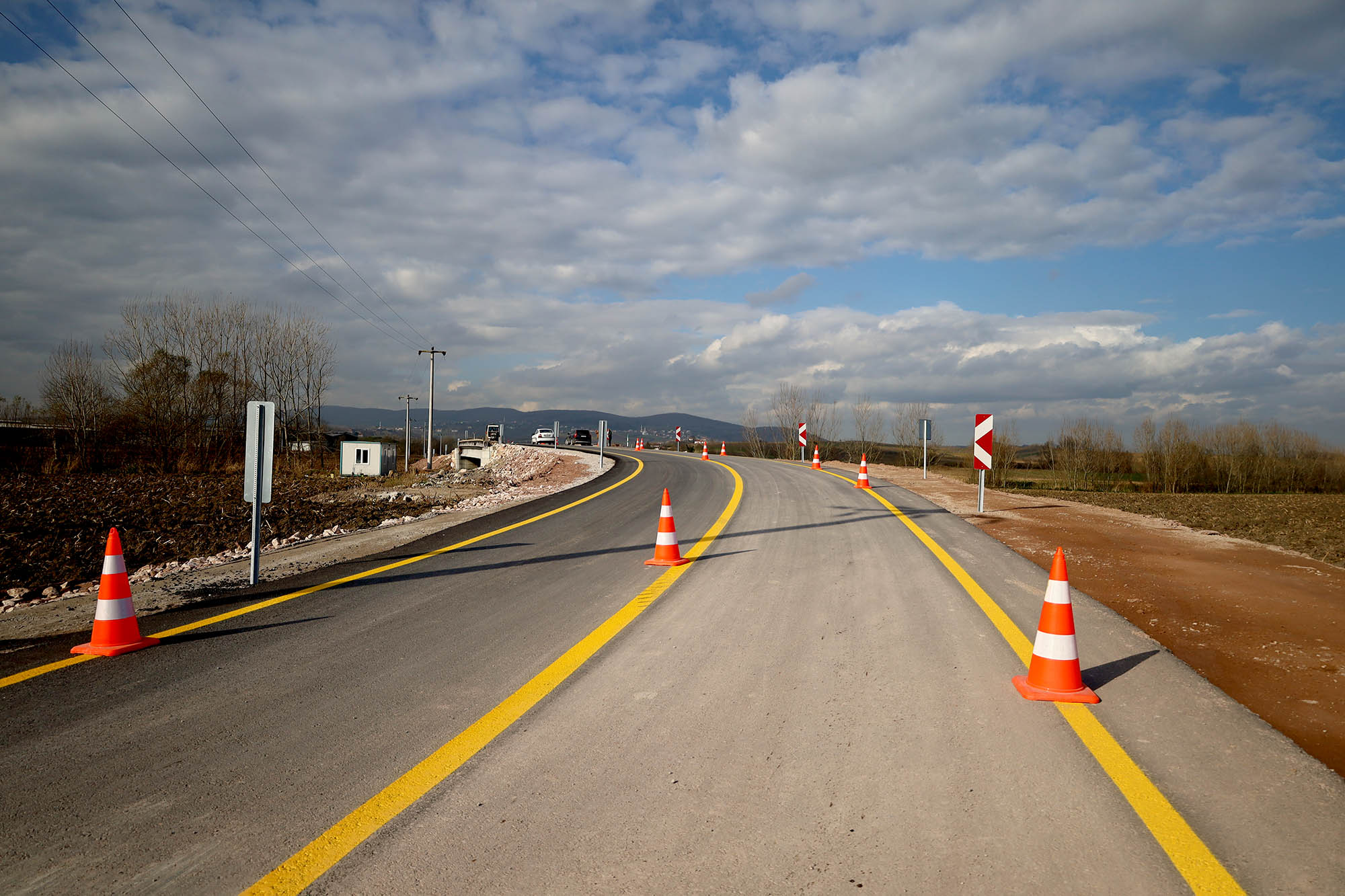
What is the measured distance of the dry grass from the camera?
9.56 metres

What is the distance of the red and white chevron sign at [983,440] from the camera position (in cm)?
1342

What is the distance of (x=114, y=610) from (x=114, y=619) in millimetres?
75

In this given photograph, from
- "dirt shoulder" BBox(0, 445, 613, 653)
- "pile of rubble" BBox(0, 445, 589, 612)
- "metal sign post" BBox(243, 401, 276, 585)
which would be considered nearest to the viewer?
"dirt shoulder" BBox(0, 445, 613, 653)

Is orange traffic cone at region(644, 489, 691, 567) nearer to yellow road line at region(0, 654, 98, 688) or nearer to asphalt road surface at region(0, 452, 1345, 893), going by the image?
asphalt road surface at region(0, 452, 1345, 893)

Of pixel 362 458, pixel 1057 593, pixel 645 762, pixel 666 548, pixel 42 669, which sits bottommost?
pixel 42 669

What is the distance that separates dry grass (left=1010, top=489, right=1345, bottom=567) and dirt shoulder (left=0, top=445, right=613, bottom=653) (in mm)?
12404

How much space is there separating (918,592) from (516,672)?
3.97 meters

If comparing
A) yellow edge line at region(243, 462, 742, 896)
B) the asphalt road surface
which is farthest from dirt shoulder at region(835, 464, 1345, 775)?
yellow edge line at region(243, 462, 742, 896)

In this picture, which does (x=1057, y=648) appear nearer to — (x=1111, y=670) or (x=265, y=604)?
(x=1111, y=670)

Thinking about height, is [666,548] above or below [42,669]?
above

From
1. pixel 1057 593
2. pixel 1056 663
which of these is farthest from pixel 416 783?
pixel 1057 593

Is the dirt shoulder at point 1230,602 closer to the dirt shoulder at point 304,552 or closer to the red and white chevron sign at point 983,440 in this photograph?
the red and white chevron sign at point 983,440

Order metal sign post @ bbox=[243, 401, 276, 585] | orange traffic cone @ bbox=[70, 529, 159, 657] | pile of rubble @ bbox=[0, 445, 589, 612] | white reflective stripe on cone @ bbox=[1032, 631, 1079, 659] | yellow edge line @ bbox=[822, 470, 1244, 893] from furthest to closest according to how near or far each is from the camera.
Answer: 1. pile of rubble @ bbox=[0, 445, 589, 612]
2. metal sign post @ bbox=[243, 401, 276, 585]
3. orange traffic cone @ bbox=[70, 529, 159, 657]
4. white reflective stripe on cone @ bbox=[1032, 631, 1079, 659]
5. yellow edge line @ bbox=[822, 470, 1244, 893]

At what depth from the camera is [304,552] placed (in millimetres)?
9438
